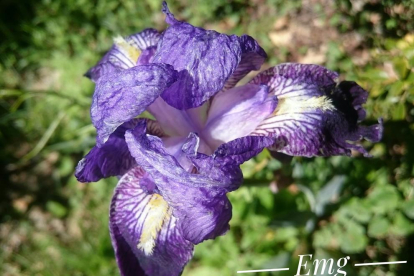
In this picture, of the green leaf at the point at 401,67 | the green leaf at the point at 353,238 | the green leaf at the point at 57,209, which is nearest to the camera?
the green leaf at the point at 401,67

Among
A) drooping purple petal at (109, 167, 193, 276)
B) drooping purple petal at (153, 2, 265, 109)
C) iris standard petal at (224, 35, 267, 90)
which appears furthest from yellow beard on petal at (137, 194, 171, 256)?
iris standard petal at (224, 35, 267, 90)

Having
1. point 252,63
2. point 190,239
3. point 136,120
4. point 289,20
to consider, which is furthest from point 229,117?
point 289,20

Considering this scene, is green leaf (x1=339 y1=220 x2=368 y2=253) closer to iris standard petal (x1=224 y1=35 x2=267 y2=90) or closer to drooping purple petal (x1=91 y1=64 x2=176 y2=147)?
iris standard petal (x1=224 y1=35 x2=267 y2=90)

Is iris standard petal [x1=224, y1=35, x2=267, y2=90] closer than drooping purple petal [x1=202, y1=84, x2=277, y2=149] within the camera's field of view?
Yes

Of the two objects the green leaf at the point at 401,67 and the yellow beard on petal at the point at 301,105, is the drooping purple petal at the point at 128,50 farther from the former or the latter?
the green leaf at the point at 401,67

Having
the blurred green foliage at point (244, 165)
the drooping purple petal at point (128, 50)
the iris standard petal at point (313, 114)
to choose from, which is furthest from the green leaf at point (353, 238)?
the drooping purple petal at point (128, 50)

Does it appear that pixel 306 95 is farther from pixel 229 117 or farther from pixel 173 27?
pixel 173 27

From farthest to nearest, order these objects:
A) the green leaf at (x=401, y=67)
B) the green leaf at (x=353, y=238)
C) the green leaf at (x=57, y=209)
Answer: the green leaf at (x=57, y=209), the green leaf at (x=353, y=238), the green leaf at (x=401, y=67)
